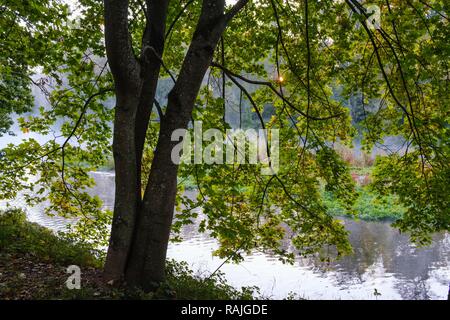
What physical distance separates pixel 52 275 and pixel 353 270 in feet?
30.4

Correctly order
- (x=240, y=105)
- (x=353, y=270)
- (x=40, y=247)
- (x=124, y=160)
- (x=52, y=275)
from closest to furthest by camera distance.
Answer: (x=124, y=160) < (x=52, y=275) < (x=40, y=247) < (x=240, y=105) < (x=353, y=270)

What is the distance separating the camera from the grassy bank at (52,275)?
445 centimetres

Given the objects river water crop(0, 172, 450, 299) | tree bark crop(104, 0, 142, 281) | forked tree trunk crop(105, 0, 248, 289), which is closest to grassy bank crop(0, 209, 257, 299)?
forked tree trunk crop(105, 0, 248, 289)

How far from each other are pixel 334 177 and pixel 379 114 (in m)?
1.86

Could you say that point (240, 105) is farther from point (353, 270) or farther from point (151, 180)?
point (353, 270)

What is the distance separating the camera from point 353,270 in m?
11.7

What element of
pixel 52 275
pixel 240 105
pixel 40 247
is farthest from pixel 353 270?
pixel 52 275

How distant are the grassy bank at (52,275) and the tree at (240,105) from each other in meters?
0.30

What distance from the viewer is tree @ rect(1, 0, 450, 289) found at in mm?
4793

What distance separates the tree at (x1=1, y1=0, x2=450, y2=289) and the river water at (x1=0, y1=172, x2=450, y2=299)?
3538 mm

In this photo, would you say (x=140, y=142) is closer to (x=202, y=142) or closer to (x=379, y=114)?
(x=202, y=142)

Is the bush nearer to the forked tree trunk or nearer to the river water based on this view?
the forked tree trunk

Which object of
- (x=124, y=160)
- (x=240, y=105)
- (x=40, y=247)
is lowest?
(x=40, y=247)
